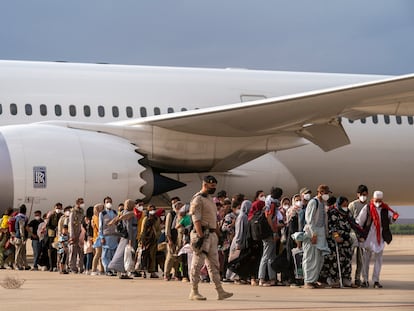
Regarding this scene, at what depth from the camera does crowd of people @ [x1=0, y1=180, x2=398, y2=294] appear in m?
13.7

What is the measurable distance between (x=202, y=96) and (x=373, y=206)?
8024mm

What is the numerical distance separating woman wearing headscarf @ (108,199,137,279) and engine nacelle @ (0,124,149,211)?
5.86 ft

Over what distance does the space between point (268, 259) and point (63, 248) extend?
4471 millimetres

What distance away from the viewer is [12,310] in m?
10.3

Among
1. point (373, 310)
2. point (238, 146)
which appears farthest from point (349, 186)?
point (373, 310)

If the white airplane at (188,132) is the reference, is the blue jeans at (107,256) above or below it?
below

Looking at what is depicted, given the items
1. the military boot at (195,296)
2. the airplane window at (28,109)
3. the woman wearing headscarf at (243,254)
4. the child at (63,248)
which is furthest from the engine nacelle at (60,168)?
the military boot at (195,296)

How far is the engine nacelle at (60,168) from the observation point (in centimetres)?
1734

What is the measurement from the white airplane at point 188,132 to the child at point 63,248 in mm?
617

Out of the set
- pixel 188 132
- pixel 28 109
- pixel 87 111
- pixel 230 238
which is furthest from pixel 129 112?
pixel 230 238

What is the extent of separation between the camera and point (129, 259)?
1579 cm

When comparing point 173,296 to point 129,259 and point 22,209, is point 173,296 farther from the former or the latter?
point 22,209

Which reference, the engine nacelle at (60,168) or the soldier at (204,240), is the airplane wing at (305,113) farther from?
the soldier at (204,240)

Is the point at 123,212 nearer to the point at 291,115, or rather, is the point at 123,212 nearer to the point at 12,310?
the point at 291,115
